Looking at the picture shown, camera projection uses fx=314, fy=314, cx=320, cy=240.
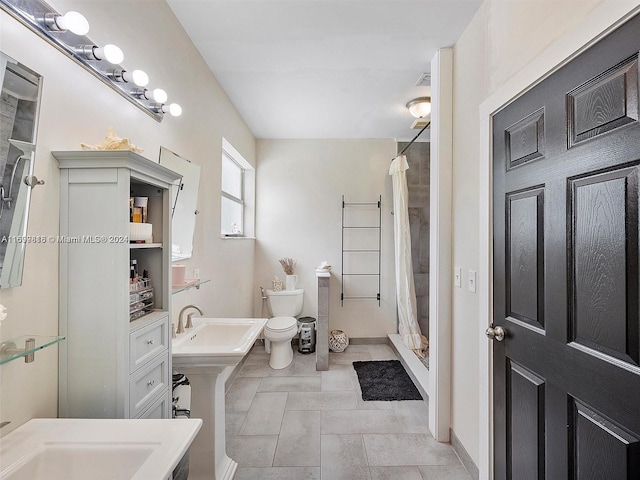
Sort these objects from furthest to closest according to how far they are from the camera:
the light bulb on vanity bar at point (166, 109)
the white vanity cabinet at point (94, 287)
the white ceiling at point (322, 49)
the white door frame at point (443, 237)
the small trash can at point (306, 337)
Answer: the small trash can at point (306, 337)
the white door frame at point (443, 237)
the white ceiling at point (322, 49)
the light bulb on vanity bar at point (166, 109)
the white vanity cabinet at point (94, 287)

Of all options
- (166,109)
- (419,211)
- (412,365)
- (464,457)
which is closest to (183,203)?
(166,109)

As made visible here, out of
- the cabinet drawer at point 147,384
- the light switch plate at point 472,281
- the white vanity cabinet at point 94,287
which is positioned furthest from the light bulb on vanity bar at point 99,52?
the light switch plate at point 472,281

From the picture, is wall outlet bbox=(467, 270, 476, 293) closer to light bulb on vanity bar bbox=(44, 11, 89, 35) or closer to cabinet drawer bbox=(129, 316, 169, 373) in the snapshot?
cabinet drawer bbox=(129, 316, 169, 373)

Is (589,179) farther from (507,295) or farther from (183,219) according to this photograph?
(183,219)

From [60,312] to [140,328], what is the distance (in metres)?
0.25

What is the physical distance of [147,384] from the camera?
1.23m

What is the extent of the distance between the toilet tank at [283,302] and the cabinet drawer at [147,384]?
2315 mm

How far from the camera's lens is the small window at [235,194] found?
3.19 m

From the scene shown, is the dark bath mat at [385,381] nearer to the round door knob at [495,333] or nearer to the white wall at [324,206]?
the white wall at [324,206]

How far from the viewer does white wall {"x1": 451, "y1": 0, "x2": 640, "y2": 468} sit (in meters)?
1.09

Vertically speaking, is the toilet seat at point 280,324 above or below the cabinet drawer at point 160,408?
below

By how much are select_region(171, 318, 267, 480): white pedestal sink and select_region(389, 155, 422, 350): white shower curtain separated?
2047 mm

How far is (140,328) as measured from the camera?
116 cm

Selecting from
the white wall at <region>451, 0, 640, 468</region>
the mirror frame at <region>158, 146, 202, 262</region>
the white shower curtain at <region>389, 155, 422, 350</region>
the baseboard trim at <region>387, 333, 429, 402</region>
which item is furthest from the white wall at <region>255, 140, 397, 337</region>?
the white wall at <region>451, 0, 640, 468</region>
